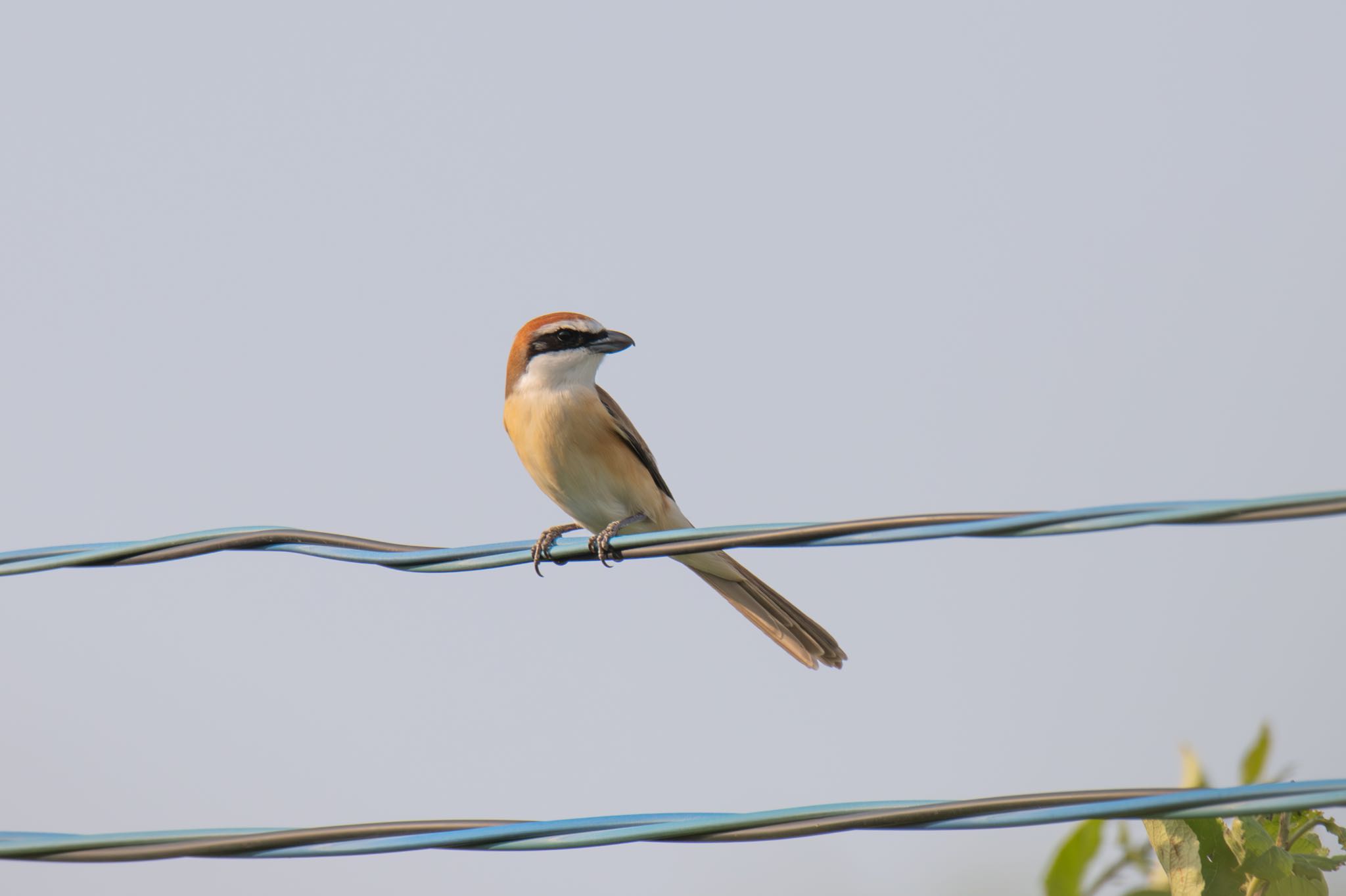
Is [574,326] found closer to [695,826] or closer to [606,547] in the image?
[606,547]

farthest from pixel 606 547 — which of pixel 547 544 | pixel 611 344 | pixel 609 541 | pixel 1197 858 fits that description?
pixel 611 344

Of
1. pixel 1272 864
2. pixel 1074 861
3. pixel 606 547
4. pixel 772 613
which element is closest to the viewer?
pixel 1272 864

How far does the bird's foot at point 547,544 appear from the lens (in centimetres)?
386

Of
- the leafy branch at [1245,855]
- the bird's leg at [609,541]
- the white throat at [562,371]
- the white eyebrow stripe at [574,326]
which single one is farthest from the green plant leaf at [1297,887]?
the white eyebrow stripe at [574,326]

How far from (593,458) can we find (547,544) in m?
1.90

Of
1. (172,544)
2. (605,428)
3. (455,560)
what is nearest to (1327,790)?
(455,560)

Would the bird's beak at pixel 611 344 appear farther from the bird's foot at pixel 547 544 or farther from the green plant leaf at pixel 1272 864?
the green plant leaf at pixel 1272 864

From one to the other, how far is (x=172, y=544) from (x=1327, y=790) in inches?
115

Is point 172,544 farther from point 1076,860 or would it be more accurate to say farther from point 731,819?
point 1076,860

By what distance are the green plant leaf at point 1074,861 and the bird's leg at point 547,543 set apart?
158 centimetres

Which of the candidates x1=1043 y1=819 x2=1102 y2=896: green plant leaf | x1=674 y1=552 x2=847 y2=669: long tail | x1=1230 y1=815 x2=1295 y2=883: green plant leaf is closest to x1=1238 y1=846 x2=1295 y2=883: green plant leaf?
x1=1230 y1=815 x2=1295 y2=883: green plant leaf

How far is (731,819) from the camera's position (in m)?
2.89

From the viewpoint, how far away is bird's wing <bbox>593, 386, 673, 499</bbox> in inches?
276

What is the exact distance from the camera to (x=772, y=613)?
22.1 feet
